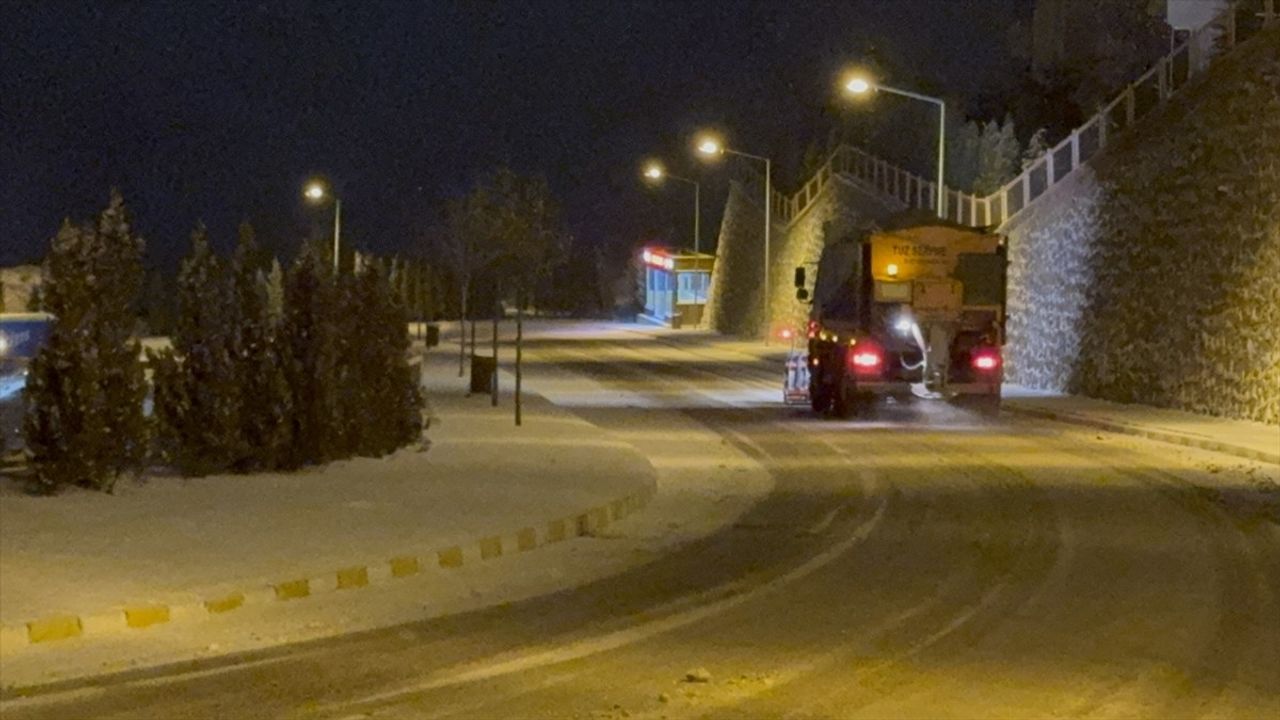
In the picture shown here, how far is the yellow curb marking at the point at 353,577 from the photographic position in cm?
1190

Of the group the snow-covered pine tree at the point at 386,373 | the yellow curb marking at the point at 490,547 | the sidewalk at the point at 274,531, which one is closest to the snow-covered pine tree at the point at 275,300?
the snow-covered pine tree at the point at 386,373

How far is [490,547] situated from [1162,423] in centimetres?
1711

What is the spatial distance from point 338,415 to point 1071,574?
29.6 feet

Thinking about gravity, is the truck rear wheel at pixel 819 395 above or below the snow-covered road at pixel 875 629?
above

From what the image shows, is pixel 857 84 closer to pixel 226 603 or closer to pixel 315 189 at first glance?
pixel 315 189

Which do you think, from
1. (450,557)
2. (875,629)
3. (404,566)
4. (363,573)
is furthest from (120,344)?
(875,629)

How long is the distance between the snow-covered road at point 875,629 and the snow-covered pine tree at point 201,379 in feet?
18.5

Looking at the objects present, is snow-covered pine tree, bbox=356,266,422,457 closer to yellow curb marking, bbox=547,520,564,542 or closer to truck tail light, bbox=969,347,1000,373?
yellow curb marking, bbox=547,520,564,542

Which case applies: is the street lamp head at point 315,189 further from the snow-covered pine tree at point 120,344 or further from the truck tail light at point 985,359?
the snow-covered pine tree at point 120,344

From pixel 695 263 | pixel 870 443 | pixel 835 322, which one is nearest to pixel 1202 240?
pixel 835 322

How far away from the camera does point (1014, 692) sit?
8555 millimetres

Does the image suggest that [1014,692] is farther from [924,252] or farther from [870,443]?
[924,252]

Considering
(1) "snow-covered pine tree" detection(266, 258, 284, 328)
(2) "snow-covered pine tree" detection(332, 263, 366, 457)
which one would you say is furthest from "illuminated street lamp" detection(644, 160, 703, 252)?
(1) "snow-covered pine tree" detection(266, 258, 284, 328)

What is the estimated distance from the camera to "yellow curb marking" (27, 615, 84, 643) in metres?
9.88
